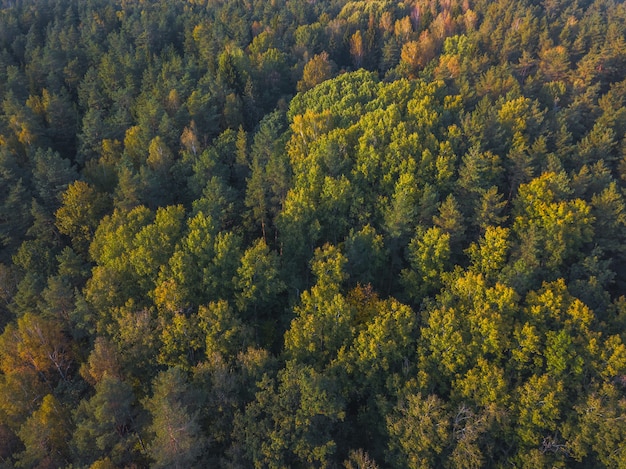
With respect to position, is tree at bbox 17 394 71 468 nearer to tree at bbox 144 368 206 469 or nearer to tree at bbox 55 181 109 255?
tree at bbox 144 368 206 469

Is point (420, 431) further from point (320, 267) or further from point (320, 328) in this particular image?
point (320, 267)

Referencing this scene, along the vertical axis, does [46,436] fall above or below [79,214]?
below

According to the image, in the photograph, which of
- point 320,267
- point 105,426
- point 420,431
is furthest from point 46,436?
point 420,431

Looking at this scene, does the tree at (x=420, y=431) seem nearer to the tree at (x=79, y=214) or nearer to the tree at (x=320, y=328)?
the tree at (x=320, y=328)

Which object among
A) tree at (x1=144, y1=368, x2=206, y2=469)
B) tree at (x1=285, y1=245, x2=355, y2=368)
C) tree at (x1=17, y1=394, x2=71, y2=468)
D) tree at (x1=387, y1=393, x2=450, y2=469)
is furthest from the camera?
tree at (x1=285, y1=245, x2=355, y2=368)

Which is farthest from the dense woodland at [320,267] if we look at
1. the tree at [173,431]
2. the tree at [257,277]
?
the tree at [257,277]

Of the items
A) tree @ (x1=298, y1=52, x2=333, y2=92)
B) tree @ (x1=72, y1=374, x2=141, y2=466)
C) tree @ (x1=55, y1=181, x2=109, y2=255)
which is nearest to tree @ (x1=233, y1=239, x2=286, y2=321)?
tree @ (x1=72, y1=374, x2=141, y2=466)

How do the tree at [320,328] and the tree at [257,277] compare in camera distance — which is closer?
the tree at [320,328]

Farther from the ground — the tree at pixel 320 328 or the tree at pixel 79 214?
the tree at pixel 79 214
